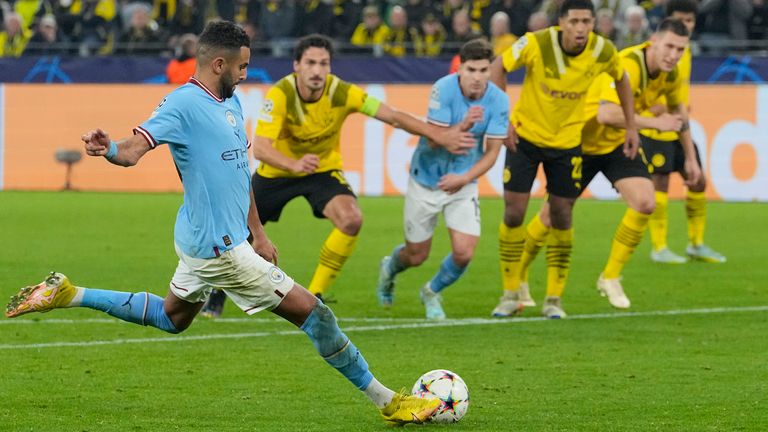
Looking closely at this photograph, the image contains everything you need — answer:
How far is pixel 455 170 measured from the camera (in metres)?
10.9

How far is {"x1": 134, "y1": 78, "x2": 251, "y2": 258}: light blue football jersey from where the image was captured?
6.62 meters

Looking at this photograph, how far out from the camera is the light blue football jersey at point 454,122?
10695 mm

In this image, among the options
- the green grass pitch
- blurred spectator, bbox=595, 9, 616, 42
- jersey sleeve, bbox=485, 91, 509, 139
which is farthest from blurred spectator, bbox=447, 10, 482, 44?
jersey sleeve, bbox=485, 91, 509, 139

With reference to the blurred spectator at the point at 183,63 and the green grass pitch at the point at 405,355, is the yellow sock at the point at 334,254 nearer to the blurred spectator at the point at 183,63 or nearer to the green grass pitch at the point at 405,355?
the green grass pitch at the point at 405,355

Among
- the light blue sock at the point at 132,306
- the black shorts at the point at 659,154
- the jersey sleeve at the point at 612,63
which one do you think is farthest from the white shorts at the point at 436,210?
the light blue sock at the point at 132,306

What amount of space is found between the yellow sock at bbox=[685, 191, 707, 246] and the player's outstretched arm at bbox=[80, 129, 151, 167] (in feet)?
31.8

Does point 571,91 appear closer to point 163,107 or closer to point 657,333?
point 657,333

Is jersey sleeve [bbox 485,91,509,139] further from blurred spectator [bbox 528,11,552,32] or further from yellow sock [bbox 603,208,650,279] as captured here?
blurred spectator [bbox 528,11,552,32]

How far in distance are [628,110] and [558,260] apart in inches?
49.9

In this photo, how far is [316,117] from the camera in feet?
35.4

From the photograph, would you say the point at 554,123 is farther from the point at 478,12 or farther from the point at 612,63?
the point at 478,12

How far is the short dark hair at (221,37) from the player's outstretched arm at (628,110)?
16.1 feet

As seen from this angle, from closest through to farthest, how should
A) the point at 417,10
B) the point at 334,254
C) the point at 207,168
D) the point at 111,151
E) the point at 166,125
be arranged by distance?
the point at 111,151 → the point at 166,125 → the point at 207,168 → the point at 334,254 → the point at 417,10

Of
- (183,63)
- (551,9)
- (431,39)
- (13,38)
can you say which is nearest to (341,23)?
(431,39)
